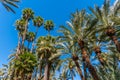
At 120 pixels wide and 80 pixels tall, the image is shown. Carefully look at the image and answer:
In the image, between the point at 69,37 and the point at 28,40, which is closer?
the point at 69,37

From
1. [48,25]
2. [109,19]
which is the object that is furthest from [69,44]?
[48,25]

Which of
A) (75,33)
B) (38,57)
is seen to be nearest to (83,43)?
(75,33)

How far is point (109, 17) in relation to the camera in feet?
112

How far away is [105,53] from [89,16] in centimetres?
783

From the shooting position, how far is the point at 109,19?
3409cm

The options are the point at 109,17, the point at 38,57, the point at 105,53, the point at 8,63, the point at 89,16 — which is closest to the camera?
the point at 109,17

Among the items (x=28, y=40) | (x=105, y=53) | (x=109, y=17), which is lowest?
(x=105, y=53)

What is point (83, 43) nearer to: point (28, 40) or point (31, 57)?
point (31, 57)

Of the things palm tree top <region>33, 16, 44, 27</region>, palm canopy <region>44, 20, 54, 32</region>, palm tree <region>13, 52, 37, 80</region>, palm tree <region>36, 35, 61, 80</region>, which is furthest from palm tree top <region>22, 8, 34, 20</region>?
palm tree <region>13, 52, 37, 80</region>

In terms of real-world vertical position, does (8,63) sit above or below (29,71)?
above

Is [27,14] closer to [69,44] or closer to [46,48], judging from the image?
[46,48]

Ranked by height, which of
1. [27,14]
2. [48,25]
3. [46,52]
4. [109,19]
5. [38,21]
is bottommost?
[109,19]

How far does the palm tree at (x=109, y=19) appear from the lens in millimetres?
33531

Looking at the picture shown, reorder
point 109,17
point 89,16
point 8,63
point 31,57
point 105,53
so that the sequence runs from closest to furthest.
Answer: point 109,17
point 89,16
point 105,53
point 31,57
point 8,63
